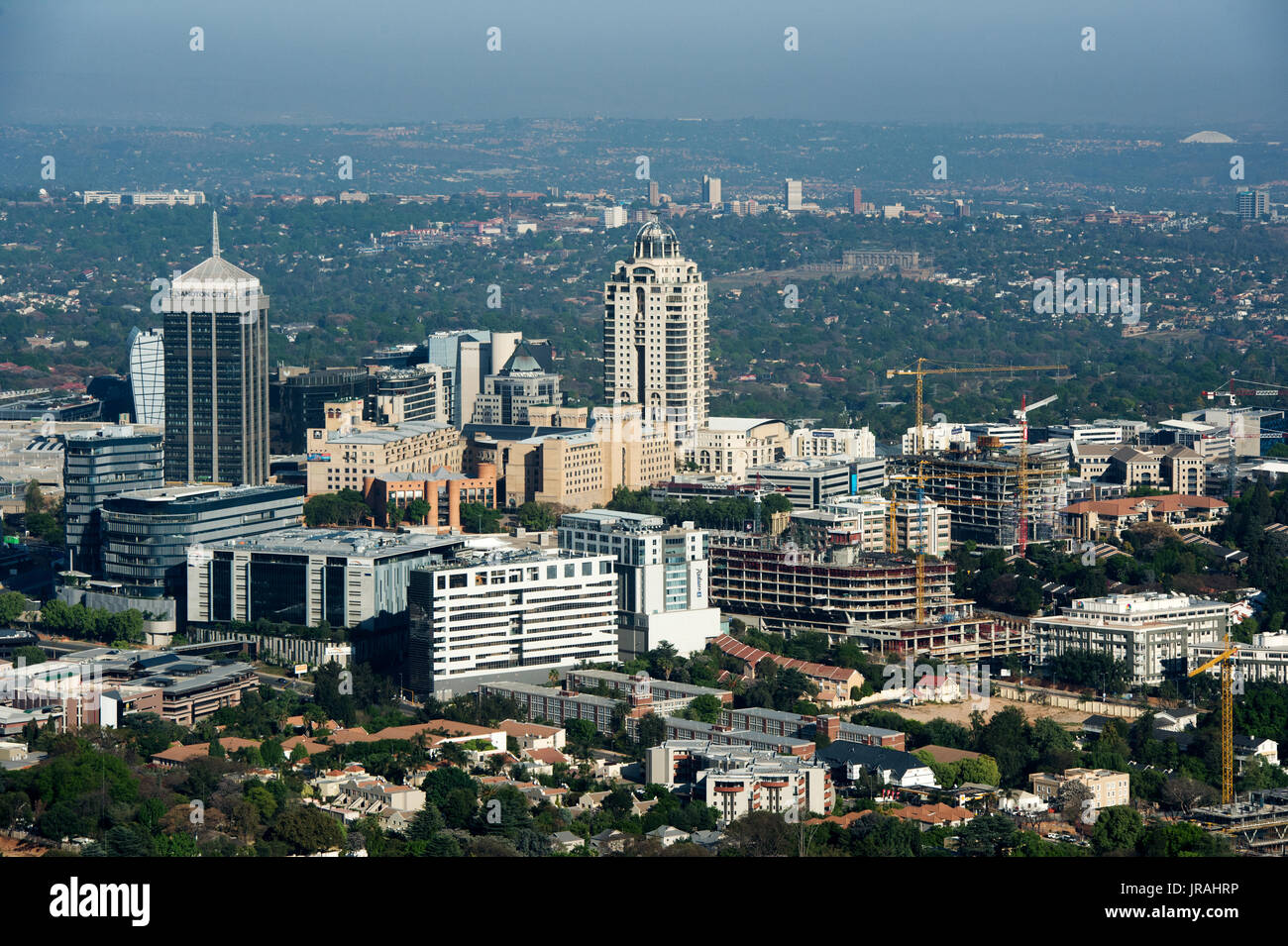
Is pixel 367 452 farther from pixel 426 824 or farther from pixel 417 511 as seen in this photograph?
pixel 426 824

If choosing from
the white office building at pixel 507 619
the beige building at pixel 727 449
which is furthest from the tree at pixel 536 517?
the white office building at pixel 507 619

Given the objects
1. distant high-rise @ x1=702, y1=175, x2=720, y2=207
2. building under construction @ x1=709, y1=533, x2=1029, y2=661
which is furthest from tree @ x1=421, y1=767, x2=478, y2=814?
distant high-rise @ x1=702, y1=175, x2=720, y2=207

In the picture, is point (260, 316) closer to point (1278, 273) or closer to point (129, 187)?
point (1278, 273)

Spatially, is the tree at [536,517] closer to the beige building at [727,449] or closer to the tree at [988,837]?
the beige building at [727,449]

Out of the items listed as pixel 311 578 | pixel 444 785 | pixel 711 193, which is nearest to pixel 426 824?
pixel 444 785

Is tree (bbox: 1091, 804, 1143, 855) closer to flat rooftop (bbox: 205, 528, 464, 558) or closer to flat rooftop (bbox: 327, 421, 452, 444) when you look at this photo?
flat rooftop (bbox: 205, 528, 464, 558)

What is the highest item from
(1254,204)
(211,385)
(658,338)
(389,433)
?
Result: (1254,204)
